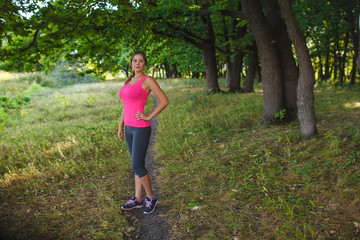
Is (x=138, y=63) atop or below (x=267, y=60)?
below

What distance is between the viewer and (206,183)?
4.64m

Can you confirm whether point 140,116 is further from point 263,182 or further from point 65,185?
point 65,185

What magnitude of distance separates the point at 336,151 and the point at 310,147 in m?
0.56

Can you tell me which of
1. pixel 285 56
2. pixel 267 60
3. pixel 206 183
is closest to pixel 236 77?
pixel 285 56

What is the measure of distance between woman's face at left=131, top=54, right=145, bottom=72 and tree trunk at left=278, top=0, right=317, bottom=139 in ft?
11.7

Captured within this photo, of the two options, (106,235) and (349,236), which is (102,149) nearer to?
(106,235)

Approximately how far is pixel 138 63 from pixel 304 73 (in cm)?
380

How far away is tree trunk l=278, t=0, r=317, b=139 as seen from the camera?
539 centimetres

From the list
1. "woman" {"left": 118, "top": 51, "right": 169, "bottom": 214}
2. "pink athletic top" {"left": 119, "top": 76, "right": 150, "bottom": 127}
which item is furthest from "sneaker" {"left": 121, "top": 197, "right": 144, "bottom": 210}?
"pink athletic top" {"left": 119, "top": 76, "right": 150, "bottom": 127}

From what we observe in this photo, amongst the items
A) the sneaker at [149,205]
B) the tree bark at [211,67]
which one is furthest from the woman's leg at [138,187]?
the tree bark at [211,67]

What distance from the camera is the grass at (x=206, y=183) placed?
3.39 meters

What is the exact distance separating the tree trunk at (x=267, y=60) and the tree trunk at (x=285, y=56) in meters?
0.27

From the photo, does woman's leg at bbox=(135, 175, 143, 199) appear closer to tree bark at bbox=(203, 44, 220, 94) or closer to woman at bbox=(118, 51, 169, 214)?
woman at bbox=(118, 51, 169, 214)

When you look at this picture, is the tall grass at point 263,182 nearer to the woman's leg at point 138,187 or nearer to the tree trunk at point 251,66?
the woman's leg at point 138,187
